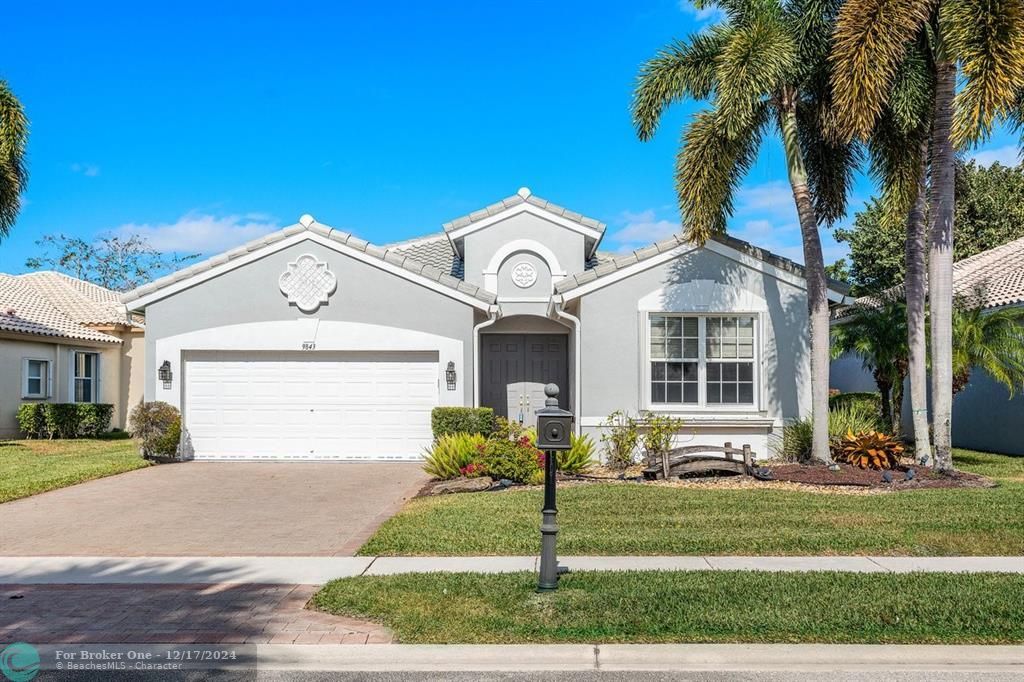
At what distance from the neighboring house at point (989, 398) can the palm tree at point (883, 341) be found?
2.14 m

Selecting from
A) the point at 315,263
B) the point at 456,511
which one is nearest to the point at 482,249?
the point at 315,263

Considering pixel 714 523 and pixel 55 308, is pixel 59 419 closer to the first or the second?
pixel 55 308

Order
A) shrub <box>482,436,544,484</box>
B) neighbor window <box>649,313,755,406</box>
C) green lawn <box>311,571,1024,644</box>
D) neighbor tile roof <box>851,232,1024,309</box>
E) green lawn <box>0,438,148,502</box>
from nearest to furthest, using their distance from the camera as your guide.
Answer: green lawn <box>311,571,1024,644</box>, shrub <box>482,436,544,484</box>, green lawn <box>0,438,148,502</box>, neighbor window <box>649,313,755,406</box>, neighbor tile roof <box>851,232,1024,309</box>

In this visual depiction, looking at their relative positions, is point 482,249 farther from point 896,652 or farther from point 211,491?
point 896,652

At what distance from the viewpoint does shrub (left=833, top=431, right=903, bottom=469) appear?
13602 millimetres

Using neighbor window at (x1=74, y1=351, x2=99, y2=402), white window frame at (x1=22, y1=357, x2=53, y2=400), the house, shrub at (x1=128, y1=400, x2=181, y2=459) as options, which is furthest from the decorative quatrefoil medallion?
neighbor window at (x1=74, y1=351, x2=99, y2=402)

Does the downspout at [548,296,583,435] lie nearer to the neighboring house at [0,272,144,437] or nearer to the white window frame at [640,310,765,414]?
the white window frame at [640,310,765,414]

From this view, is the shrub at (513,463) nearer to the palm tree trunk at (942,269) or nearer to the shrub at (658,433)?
the shrub at (658,433)

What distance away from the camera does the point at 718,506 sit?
10352 mm

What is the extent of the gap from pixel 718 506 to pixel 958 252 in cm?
2449

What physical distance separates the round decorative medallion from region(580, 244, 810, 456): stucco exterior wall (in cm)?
330

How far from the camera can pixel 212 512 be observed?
1085 centimetres

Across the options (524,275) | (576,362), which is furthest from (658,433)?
(524,275)

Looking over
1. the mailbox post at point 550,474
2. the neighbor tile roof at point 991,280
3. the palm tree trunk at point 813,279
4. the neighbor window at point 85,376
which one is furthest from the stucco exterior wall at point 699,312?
the neighbor window at point 85,376
